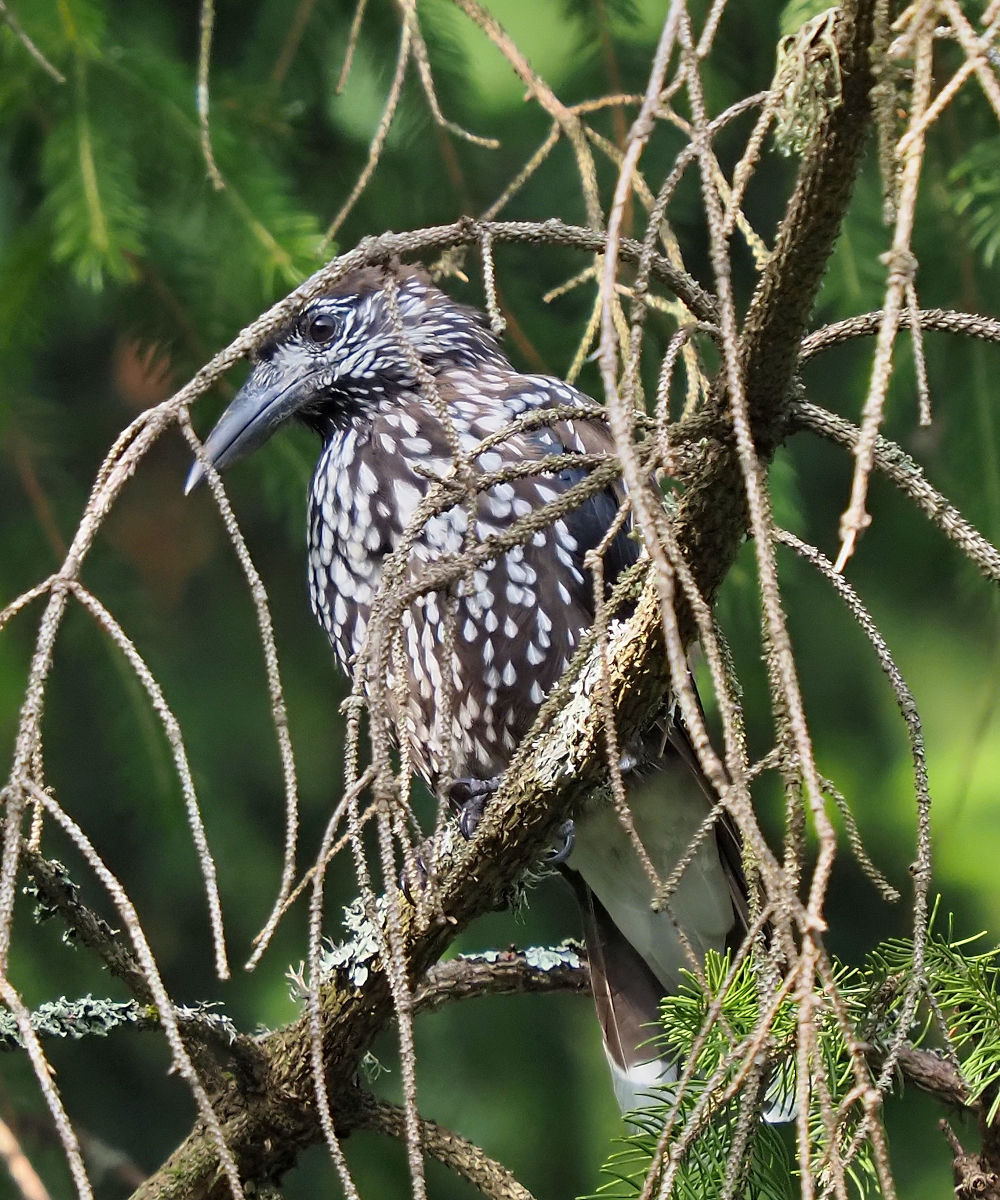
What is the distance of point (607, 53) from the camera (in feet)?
8.03

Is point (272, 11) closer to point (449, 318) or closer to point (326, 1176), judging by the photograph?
point (449, 318)

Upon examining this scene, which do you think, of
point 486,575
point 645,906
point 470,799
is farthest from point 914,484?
point 645,906

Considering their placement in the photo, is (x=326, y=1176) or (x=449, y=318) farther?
(x=326, y=1176)

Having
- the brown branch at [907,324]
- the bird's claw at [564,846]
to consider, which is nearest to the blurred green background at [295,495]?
the bird's claw at [564,846]

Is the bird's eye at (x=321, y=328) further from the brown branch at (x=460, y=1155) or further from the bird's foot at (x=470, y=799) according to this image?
the brown branch at (x=460, y=1155)

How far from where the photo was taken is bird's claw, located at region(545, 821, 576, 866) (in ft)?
7.92

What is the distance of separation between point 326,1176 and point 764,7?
2.59 metres

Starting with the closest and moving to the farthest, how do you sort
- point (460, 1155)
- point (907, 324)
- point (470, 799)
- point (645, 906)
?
point (907, 324), point (460, 1155), point (470, 799), point (645, 906)

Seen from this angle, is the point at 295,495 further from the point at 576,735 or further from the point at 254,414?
the point at 576,735

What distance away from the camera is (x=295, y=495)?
105 inches

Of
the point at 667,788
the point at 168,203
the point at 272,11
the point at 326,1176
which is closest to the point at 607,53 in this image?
the point at 272,11

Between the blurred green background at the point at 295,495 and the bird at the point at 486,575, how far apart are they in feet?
0.64

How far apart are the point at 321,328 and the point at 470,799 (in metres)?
0.87

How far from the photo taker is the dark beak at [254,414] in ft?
7.63
